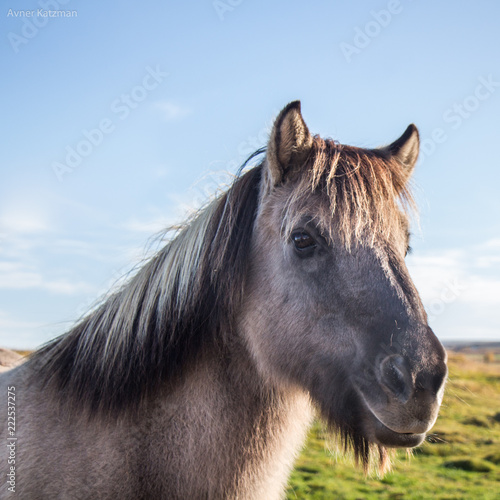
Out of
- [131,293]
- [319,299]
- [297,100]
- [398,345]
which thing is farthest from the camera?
[131,293]

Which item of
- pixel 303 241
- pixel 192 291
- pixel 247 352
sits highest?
pixel 303 241

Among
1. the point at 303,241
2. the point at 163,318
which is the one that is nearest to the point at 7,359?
the point at 163,318

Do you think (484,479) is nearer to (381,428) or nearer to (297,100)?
(381,428)

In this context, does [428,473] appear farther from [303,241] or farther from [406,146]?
[303,241]

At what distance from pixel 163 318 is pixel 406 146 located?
239 cm

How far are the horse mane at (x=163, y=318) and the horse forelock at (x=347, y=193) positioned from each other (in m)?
0.43

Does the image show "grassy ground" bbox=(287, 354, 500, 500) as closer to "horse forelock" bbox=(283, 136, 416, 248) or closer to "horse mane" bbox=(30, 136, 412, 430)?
"horse forelock" bbox=(283, 136, 416, 248)

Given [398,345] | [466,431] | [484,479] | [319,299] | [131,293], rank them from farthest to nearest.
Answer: [466,431] → [484,479] → [131,293] → [319,299] → [398,345]

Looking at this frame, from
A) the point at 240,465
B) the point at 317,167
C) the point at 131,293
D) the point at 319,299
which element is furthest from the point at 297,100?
the point at 240,465

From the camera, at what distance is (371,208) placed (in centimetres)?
302

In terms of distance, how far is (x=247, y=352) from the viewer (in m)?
3.00

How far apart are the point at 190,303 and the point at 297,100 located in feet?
5.00

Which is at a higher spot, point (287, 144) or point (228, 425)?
point (287, 144)

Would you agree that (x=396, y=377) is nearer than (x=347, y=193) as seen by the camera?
Yes
